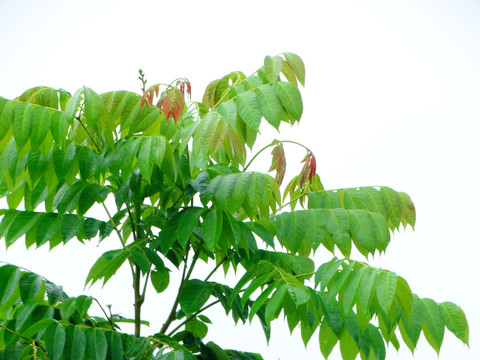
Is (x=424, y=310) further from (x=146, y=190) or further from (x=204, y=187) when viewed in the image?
(x=146, y=190)

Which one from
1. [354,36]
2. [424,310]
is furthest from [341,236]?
[354,36]

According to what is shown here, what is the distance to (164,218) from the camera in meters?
1.49

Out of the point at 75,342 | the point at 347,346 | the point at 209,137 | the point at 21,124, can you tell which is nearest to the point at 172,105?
the point at 209,137

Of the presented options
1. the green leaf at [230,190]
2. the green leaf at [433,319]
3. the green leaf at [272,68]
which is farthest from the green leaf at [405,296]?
the green leaf at [272,68]

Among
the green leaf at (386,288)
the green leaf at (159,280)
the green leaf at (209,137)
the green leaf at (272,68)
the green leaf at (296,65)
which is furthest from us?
the green leaf at (159,280)

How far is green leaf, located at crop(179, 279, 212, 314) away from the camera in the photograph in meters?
1.33

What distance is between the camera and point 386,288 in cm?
106

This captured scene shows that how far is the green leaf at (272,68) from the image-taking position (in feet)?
4.53

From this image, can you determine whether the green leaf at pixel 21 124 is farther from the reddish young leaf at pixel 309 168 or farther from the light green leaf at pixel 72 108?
the reddish young leaf at pixel 309 168

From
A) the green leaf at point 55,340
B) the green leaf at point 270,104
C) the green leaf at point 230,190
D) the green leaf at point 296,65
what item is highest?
the green leaf at point 296,65

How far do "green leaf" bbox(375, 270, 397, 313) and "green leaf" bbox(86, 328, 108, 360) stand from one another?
0.54 m

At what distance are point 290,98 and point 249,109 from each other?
98mm

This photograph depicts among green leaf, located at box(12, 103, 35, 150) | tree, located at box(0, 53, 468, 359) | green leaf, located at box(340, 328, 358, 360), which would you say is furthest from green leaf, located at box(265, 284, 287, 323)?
green leaf, located at box(12, 103, 35, 150)

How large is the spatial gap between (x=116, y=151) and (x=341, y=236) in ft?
1.63
